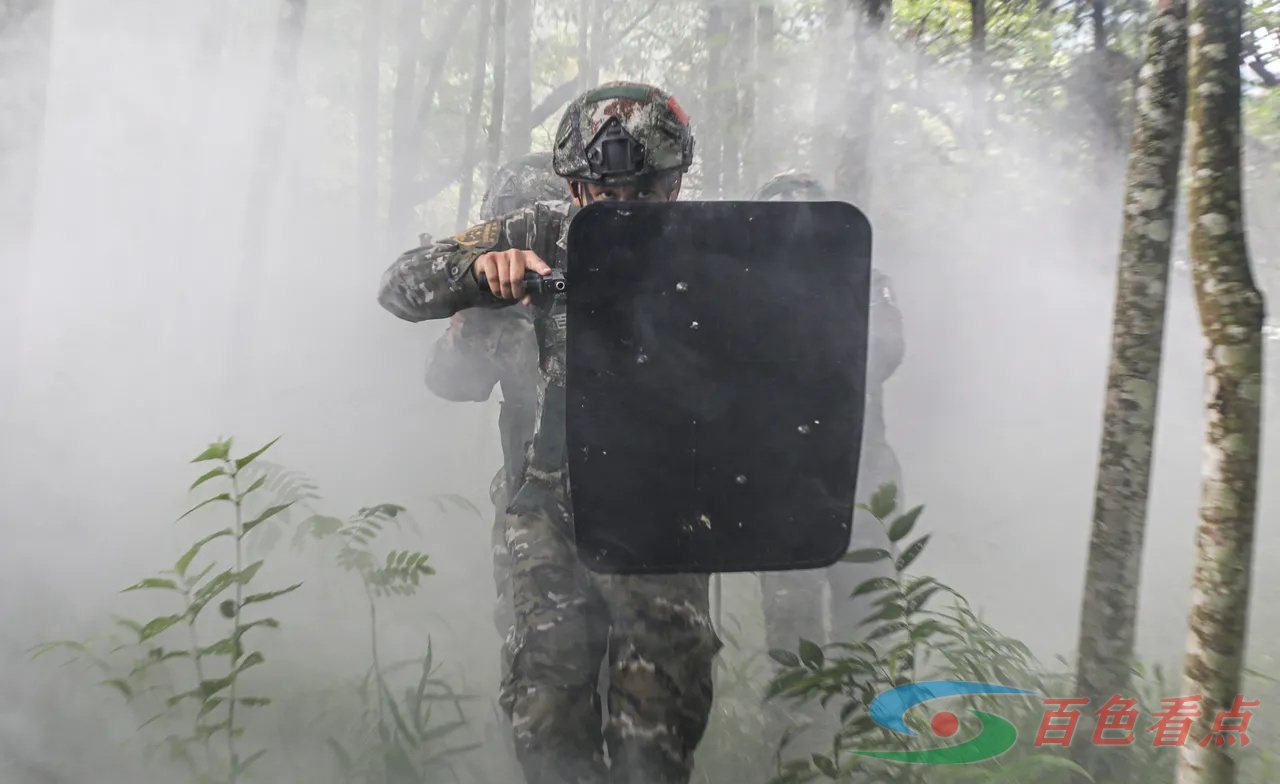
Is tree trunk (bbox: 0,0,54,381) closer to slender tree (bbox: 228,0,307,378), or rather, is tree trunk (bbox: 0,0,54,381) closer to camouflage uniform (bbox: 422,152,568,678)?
slender tree (bbox: 228,0,307,378)

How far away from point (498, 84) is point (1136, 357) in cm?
569

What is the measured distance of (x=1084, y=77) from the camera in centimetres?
431

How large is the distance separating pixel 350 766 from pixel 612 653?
1.03m

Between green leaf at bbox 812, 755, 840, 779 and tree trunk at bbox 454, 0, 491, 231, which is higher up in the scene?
tree trunk at bbox 454, 0, 491, 231

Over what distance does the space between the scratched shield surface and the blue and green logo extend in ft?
2.48

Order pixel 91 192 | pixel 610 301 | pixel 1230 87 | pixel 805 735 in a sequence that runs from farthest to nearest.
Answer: pixel 91 192 < pixel 805 735 < pixel 1230 87 < pixel 610 301

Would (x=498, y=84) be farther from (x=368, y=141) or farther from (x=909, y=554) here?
(x=909, y=554)

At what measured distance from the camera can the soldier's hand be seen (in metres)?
1.59

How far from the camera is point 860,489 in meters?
3.14

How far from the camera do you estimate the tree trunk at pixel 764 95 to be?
17.2 feet

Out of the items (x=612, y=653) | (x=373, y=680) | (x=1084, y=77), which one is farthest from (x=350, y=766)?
(x=1084, y=77)

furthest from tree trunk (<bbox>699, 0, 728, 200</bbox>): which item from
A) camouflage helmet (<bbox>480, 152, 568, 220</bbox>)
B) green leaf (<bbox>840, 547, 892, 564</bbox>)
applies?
green leaf (<bbox>840, 547, 892, 564</bbox>)

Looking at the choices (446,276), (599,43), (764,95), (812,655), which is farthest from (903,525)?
(599,43)

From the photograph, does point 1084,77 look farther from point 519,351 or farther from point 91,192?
point 91,192
